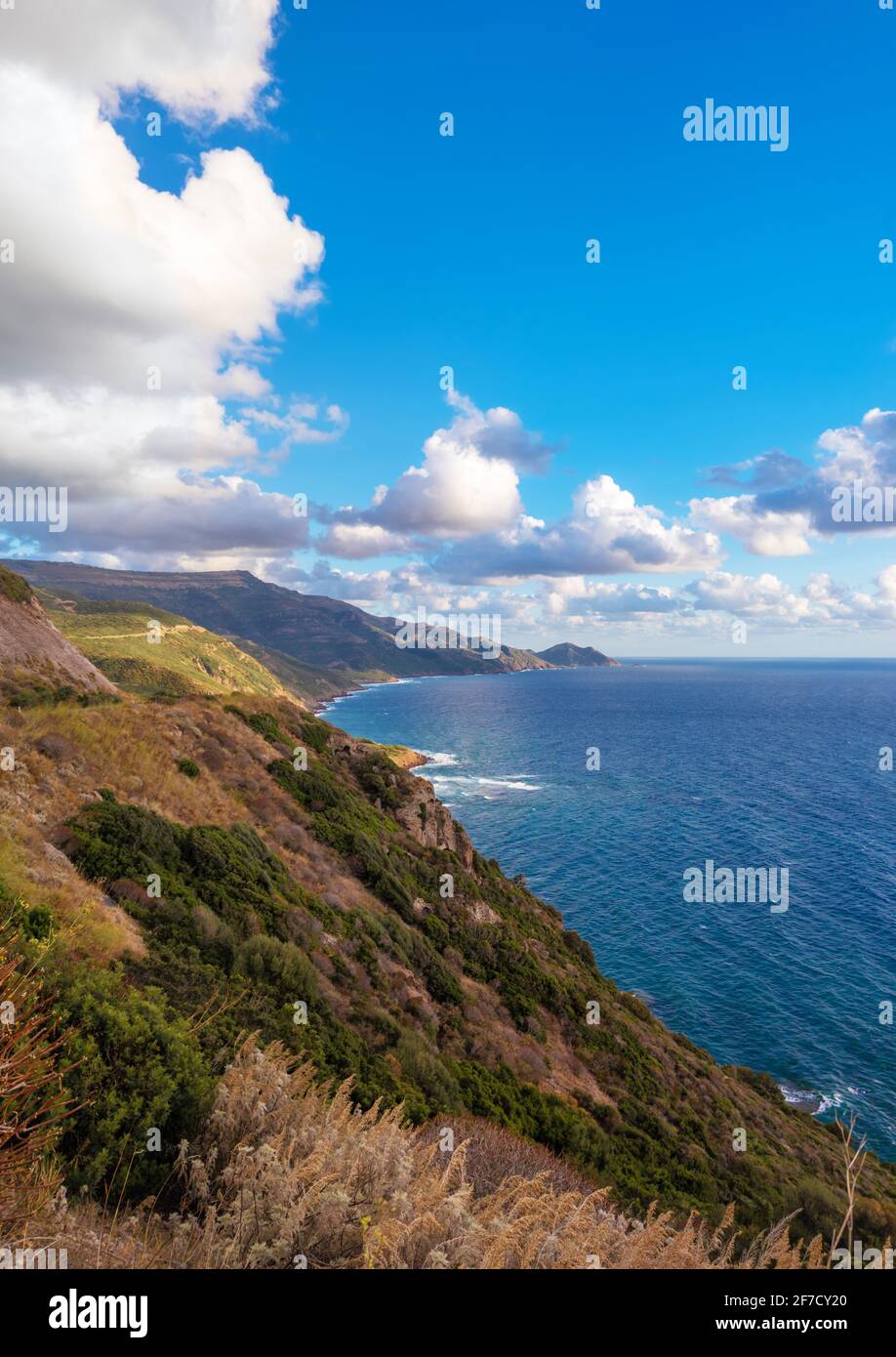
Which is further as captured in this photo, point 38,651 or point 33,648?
point 38,651

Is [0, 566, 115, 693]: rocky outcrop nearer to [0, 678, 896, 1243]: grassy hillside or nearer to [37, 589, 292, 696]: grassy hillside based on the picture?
[0, 678, 896, 1243]: grassy hillside

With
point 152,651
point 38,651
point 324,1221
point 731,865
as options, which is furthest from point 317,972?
point 152,651

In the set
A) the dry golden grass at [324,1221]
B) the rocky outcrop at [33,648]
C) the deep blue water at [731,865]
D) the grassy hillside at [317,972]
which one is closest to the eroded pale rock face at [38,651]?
the rocky outcrop at [33,648]

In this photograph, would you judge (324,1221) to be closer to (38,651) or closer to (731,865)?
(38,651)

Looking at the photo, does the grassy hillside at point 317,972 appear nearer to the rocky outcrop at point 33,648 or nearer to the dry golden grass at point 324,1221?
the dry golden grass at point 324,1221

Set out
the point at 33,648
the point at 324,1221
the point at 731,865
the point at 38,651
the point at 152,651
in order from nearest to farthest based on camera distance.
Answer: the point at 324,1221 < the point at 33,648 < the point at 38,651 < the point at 731,865 < the point at 152,651
